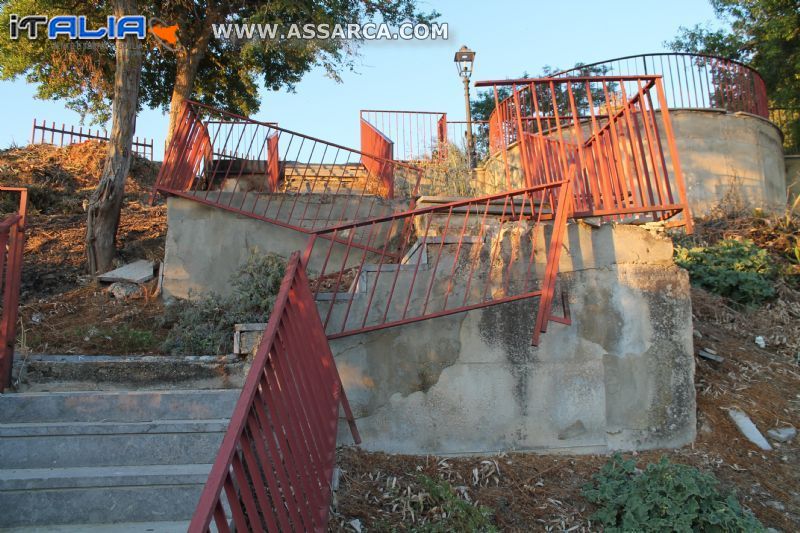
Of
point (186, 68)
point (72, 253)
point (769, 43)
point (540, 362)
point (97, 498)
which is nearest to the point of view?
point (97, 498)

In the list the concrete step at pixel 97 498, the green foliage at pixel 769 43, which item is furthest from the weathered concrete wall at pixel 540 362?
the green foliage at pixel 769 43

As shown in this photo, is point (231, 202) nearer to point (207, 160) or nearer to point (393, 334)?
point (207, 160)

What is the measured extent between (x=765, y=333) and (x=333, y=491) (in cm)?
491

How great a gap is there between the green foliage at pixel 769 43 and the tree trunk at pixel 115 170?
13328mm

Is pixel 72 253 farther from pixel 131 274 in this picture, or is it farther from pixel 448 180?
pixel 448 180

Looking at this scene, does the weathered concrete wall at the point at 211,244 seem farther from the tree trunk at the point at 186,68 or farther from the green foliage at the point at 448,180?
the tree trunk at the point at 186,68

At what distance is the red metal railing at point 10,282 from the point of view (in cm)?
400

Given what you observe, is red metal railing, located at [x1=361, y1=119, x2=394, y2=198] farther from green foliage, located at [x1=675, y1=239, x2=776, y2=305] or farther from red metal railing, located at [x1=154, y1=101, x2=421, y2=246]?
green foliage, located at [x1=675, y1=239, x2=776, y2=305]

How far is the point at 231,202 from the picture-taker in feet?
23.8

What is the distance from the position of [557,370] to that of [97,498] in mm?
3179

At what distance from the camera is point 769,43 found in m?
14.3

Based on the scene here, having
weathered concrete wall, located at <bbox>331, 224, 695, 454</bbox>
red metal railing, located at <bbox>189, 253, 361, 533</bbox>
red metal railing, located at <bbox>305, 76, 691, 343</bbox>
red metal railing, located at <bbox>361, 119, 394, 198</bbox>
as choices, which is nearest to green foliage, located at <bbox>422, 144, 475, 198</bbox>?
red metal railing, located at <bbox>361, 119, 394, 198</bbox>

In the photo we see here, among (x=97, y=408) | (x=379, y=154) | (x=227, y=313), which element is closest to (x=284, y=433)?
(x=97, y=408)

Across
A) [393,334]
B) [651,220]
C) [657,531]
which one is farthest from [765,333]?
[393,334]
